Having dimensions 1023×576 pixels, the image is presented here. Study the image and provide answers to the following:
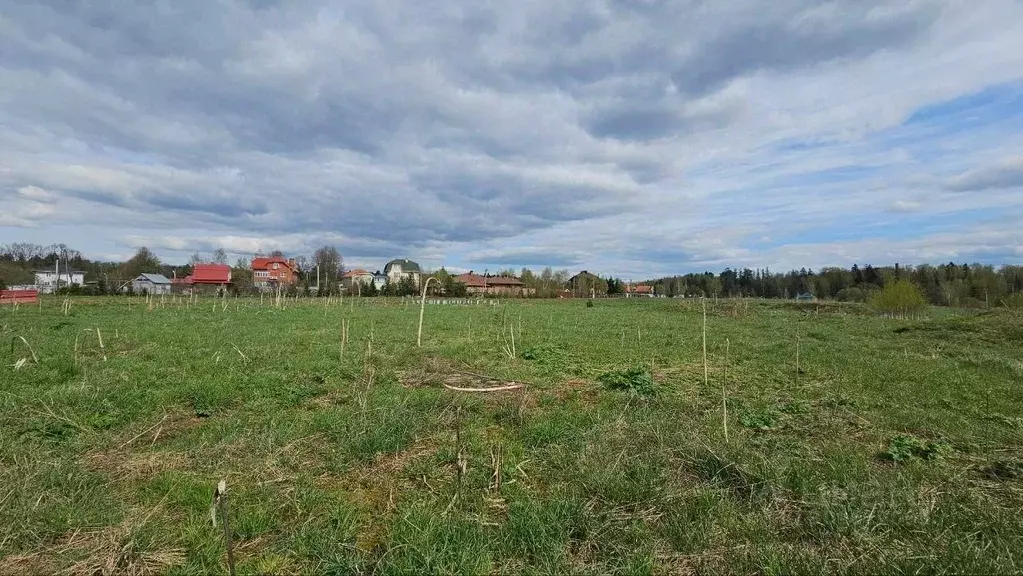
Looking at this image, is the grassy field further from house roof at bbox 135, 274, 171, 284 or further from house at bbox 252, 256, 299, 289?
house at bbox 252, 256, 299, 289

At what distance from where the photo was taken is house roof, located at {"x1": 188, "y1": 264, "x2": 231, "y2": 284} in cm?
7600

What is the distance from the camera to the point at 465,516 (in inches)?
147

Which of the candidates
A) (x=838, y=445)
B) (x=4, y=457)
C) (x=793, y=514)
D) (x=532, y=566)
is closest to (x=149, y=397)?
(x=4, y=457)

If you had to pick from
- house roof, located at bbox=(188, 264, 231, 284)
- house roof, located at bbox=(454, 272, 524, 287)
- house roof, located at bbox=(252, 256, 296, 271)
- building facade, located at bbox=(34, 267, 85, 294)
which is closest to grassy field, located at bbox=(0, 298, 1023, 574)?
house roof, located at bbox=(188, 264, 231, 284)

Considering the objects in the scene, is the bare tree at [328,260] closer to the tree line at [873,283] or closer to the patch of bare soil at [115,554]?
the tree line at [873,283]

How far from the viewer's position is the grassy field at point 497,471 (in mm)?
3209

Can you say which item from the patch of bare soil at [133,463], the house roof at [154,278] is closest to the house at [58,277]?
the house roof at [154,278]

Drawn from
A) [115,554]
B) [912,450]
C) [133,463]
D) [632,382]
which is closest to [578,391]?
[632,382]

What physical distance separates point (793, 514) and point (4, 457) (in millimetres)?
6949

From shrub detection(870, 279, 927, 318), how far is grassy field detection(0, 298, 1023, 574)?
31436 millimetres

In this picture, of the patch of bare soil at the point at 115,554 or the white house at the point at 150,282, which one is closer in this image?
the patch of bare soil at the point at 115,554

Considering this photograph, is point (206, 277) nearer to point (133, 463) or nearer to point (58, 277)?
point (58, 277)

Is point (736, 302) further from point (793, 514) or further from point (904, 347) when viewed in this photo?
point (793, 514)

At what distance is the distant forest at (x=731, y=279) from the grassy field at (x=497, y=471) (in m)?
48.8
